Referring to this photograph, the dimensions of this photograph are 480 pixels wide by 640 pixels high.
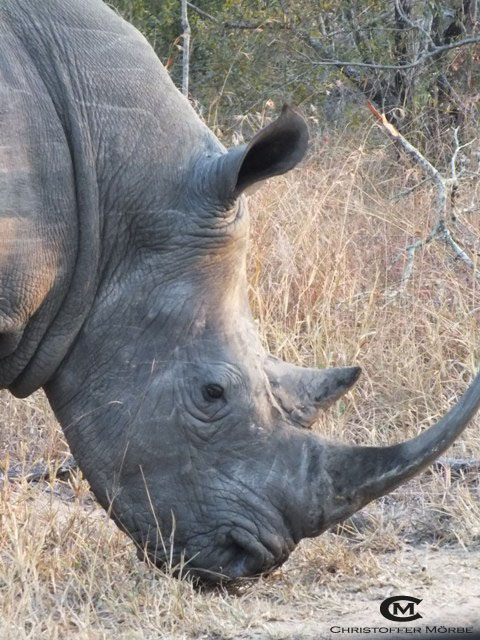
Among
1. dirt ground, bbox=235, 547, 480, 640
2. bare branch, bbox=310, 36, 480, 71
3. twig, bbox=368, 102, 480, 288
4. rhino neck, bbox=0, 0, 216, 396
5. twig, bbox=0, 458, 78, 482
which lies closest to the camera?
rhino neck, bbox=0, 0, 216, 396

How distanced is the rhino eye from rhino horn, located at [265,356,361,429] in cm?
18

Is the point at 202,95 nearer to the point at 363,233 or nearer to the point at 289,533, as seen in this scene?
the point at 363,233

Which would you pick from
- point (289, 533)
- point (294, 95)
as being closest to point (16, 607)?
point (289, 533)

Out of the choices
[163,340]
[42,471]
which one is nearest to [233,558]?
[163,340]

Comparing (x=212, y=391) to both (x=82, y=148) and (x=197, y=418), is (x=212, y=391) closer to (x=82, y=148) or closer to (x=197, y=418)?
(x=197, y=418)

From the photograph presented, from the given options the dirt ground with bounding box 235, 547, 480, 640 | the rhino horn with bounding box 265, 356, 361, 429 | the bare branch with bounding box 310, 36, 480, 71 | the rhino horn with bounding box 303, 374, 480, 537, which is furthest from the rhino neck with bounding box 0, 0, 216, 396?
the bare branch with bounding box 310, 36, 480, 71

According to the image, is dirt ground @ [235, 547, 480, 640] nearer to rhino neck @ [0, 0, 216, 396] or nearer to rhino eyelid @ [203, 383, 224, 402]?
rhino eyelid @ [203, 383, 224, 402]

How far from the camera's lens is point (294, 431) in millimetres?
4152

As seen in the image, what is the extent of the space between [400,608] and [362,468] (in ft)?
1.66

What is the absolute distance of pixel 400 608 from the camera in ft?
13.9

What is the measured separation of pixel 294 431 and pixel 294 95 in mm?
5016

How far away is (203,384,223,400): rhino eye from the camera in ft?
13.4

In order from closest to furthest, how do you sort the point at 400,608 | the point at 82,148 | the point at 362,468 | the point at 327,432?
the point at 82,148 → the point at 362,468 → the point at 400,608 → the point at 327,432

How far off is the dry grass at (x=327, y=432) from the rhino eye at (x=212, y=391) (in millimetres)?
532
